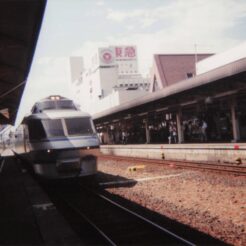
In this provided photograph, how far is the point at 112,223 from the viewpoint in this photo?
819cm

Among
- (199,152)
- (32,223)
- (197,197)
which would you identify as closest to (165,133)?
(199,152)

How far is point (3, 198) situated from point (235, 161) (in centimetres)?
1052

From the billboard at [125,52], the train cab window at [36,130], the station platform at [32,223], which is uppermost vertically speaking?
the billboard at [125,52]

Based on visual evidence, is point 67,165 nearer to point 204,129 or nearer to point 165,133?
point 204,129

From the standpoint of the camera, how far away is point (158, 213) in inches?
347

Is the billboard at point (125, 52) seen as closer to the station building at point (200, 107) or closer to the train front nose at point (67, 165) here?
the station building at point (200, 107)

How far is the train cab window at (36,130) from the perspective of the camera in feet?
42.2

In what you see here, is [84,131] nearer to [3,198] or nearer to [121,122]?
[3,198]

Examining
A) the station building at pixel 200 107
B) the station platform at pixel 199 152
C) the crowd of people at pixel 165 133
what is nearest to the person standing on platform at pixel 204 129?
the crowd of people at pixel 165 133

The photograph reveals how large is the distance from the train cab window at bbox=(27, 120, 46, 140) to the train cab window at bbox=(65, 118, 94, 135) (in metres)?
0.85

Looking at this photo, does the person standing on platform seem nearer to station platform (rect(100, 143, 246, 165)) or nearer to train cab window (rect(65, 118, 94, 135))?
station platform (rect(100, 143, 246, 165))

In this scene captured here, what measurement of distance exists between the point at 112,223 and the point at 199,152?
43.7ft

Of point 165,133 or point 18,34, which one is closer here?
point 18,34

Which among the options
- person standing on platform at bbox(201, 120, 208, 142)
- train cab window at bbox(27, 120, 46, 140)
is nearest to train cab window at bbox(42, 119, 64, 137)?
train cab window at bbox(27, 120, 46, 140)
